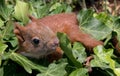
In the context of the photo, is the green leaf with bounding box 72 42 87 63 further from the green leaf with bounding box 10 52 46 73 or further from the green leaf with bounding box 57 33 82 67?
the green leaf with bounding box 10 52 46 73

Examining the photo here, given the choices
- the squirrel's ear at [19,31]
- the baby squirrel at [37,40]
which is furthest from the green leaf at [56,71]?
the squirrel's ear at [19,31]

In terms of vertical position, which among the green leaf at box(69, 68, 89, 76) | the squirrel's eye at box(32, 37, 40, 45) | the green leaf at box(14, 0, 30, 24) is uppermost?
the green leaf at box(14, 0, 30, 24)

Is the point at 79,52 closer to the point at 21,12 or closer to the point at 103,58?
the point at 103,58

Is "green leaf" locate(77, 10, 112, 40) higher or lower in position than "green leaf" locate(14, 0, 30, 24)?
lower

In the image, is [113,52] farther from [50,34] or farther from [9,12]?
[9,12]

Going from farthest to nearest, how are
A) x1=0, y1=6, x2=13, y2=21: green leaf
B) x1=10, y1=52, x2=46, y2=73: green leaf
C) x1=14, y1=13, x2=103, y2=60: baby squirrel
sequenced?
x1=0, y1=6, x2=13, y2=21: green leaf → x1=14, y1=13, x2=103, y2=60: baby squirrel → x1=10, y1=52, x2=46, y2=73: green leaf

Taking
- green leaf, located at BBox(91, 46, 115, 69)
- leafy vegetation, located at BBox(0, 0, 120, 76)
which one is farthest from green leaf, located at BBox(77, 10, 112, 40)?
green leaf, located at BBox(91, 46, 115, 69)

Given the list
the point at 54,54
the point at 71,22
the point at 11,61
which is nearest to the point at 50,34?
the point at 54,54

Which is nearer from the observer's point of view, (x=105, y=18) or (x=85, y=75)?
(x=85, y=75)

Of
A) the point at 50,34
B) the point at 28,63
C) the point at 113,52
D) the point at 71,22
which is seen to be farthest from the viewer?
the point at 71,22
